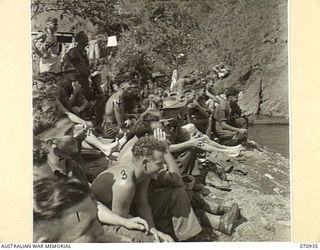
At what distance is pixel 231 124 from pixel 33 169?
193 centimetres

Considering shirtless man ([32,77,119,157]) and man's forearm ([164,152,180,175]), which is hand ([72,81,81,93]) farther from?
man's forearm ([164,152,180,175])

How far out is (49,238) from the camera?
503 cm

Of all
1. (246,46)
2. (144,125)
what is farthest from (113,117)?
(246,46)

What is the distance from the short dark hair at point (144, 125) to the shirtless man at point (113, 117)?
0.14 m

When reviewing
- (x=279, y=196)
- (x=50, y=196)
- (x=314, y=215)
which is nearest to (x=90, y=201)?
(x=50, y=196)

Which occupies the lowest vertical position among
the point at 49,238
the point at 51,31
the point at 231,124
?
the point at 49,238

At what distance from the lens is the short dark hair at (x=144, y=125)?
5.16 m

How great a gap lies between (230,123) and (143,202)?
1129 mm

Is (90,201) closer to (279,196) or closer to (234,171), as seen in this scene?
(234,171)

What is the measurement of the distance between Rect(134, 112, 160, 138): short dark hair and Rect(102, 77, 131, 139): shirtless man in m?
0.14

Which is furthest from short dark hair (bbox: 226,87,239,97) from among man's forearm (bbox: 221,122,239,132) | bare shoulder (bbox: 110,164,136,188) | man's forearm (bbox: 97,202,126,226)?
man's forearm (bbox: 97,202,126,226)

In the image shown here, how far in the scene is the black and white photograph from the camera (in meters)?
5.06

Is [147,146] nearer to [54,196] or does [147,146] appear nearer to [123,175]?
[123,175]

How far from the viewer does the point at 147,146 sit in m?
5.15
